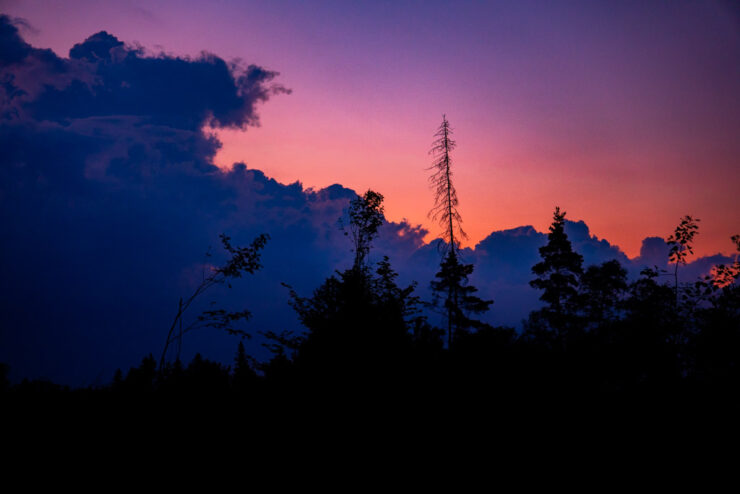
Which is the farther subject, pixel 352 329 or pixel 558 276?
pixel 558 276

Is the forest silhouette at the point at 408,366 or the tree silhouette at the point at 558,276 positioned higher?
the tree silhouette at the point at 558,276

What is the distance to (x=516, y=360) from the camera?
4785mm

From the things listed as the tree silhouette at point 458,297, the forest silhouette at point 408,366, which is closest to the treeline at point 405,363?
the forest silhouette at point 408,366

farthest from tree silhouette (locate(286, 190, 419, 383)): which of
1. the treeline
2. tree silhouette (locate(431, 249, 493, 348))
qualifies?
tree silhouette (locate(431, 249, 493, 348))

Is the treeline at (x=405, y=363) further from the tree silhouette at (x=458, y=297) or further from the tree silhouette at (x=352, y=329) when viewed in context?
the tree silhouette at (x=458, y=297)

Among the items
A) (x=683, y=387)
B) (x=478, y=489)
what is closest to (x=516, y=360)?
(x=478, y=489)

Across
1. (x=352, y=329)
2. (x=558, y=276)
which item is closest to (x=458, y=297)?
(x=558, y=276)

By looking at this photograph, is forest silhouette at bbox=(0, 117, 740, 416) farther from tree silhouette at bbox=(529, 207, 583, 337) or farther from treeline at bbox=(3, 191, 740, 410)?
A: tree silhouette at bbox=(529, 207, 583, 337)

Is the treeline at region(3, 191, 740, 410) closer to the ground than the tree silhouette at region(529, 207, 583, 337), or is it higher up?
closer to the ground

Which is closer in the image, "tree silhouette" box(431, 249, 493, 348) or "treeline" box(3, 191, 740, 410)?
"treeline" box(3, 191, 740, 410)

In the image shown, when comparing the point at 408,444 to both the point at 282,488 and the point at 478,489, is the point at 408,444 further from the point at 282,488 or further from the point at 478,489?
the point at 282,488

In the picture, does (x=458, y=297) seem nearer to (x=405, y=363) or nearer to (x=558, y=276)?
(x=558, y=276)

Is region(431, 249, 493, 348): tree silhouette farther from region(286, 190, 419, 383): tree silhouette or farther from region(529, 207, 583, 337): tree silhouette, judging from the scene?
region(286, 190, 419, 383): tree silhouette

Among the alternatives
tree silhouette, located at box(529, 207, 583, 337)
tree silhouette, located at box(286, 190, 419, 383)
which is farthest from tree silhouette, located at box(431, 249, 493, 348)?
tree silhouette, located at box(286, 190, 419, 383)
